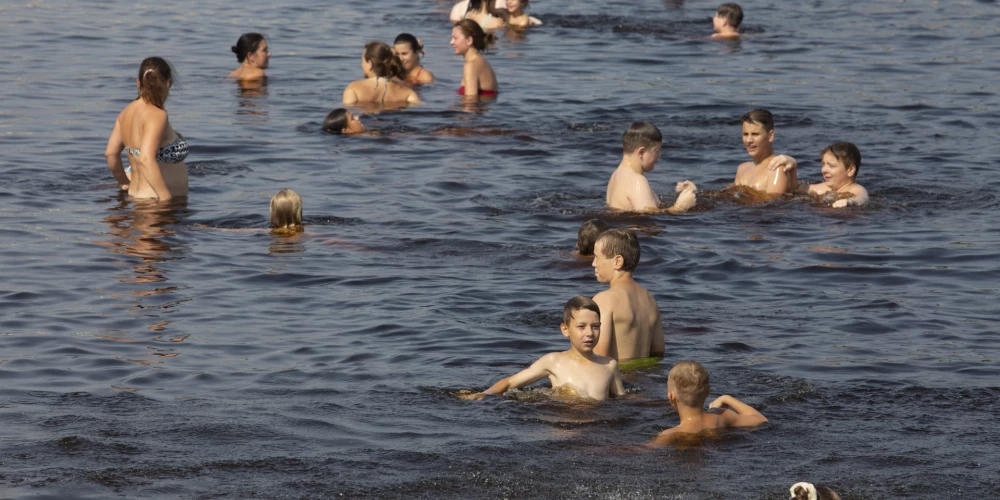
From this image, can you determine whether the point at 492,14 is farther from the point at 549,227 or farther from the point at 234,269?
the point at 234,269

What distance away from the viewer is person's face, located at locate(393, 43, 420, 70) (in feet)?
66.9

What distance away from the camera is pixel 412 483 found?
24.8 feet

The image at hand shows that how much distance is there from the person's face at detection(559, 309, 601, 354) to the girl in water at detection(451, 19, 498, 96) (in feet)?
38.6

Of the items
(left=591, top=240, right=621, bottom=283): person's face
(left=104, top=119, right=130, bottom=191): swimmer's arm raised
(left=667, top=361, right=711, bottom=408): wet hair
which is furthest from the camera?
(left=104, top=119, right=130, bottom=191): swimmer's arm raised

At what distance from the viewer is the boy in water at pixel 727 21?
84.3 feet

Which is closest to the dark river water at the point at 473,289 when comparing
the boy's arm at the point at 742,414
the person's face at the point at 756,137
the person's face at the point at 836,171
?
the boy's arm at the point at 742,414

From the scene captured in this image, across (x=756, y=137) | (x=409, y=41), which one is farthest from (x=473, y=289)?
(x=409, y=41)

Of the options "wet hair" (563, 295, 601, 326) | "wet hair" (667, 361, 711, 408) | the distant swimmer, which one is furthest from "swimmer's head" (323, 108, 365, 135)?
"wet hair" (667, 361, 711, 408)

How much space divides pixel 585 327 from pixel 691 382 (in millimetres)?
888

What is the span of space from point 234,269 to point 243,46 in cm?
1020

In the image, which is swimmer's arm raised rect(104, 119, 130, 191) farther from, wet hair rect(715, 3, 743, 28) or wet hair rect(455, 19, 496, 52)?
wet hair rect(715, 3, 743, 28)

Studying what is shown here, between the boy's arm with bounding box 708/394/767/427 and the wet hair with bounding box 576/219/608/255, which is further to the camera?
the wet hair with bounding box 576/219/608/255

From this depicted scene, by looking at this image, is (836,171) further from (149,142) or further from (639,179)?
(149,142)

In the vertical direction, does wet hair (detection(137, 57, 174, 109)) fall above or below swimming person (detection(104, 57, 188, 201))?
above
